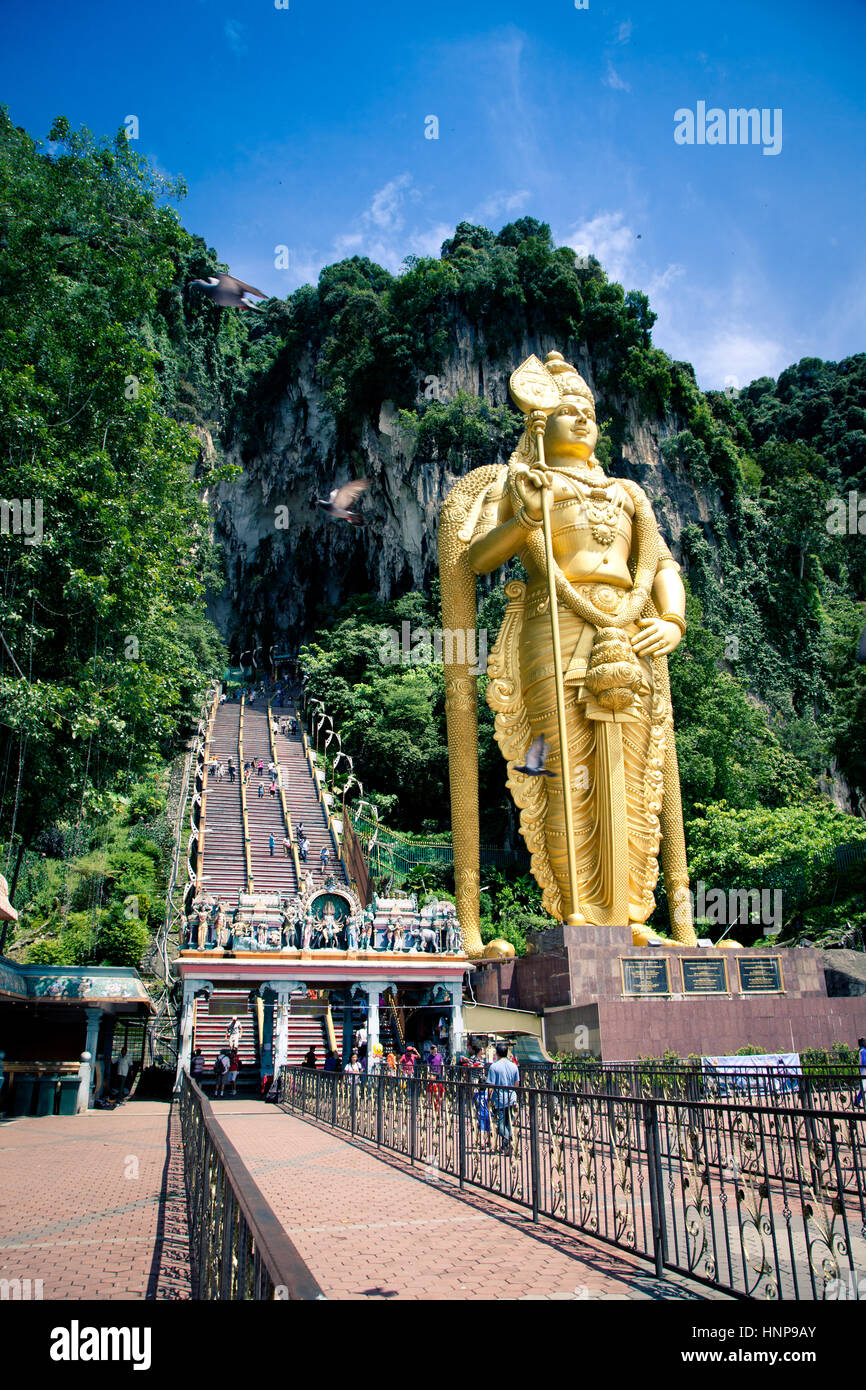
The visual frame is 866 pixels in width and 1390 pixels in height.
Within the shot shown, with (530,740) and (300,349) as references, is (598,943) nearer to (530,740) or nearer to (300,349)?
(530,740)

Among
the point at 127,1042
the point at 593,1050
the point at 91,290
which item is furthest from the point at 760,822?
the point at 91,290

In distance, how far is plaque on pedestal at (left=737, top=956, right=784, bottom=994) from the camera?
12789 millimetres

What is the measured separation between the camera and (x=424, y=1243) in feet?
16.0

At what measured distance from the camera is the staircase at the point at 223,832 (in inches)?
805

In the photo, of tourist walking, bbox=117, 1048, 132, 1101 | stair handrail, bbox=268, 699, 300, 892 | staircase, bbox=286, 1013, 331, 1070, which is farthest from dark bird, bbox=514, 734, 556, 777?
stair handrail, bbox=268, 699, 300, 892

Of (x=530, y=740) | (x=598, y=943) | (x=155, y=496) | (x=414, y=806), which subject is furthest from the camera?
(x=414, y=806)

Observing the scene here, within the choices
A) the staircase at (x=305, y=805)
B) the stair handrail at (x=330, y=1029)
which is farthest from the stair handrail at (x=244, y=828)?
the stair handrail at (x=330, y=1029)

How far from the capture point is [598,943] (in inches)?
512

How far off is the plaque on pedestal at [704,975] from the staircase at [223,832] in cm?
985

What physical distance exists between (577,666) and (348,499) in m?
26.0

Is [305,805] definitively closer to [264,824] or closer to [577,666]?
[264,824]

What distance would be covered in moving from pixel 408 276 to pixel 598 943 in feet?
98.9

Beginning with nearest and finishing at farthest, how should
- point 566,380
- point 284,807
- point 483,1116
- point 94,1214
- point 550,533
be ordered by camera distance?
point 94,1214, point 483,1116, point 550,533, point 566,380, point 284,807

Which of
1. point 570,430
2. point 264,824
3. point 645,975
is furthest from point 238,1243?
point 264,824
